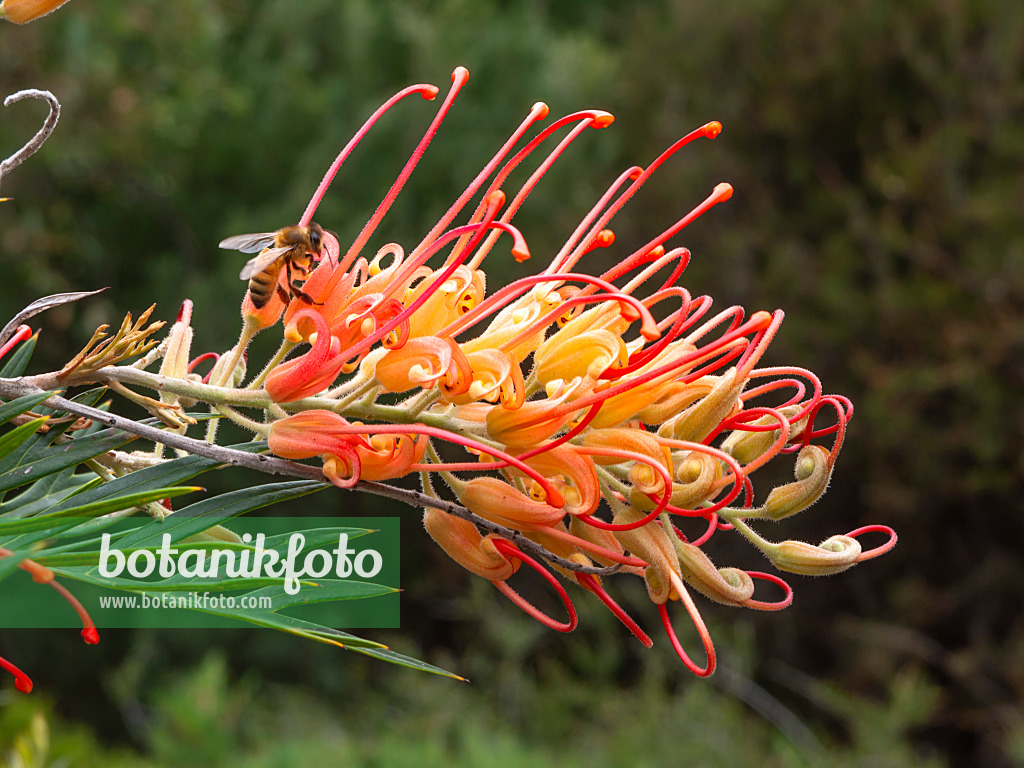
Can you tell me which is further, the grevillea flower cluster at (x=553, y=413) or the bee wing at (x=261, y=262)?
the bee wing at (x=261, y=262)

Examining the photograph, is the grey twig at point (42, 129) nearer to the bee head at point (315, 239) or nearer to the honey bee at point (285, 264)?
the honey bee at point (285, 264)

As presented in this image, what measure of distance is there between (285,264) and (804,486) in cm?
37

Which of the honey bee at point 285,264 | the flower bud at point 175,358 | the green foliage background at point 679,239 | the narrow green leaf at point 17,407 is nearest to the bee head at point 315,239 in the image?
the honey bee at point 285,264

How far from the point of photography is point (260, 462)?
42 cm

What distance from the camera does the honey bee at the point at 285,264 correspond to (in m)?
0.56

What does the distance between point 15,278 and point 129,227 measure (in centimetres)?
84

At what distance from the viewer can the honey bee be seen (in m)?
0.56

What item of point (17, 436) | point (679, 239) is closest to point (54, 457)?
point (17, 436)

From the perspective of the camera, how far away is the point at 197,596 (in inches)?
16.5

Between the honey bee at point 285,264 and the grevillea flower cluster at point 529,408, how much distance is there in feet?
0.18

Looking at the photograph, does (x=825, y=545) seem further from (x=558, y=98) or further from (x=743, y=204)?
(x=558, y=98)

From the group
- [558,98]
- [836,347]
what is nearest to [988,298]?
[836,347]

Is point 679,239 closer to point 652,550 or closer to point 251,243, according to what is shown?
point 251,243

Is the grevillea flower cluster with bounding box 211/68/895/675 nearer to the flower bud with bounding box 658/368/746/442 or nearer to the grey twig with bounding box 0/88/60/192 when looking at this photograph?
the flower bud with bounding box 658/368/746/442
